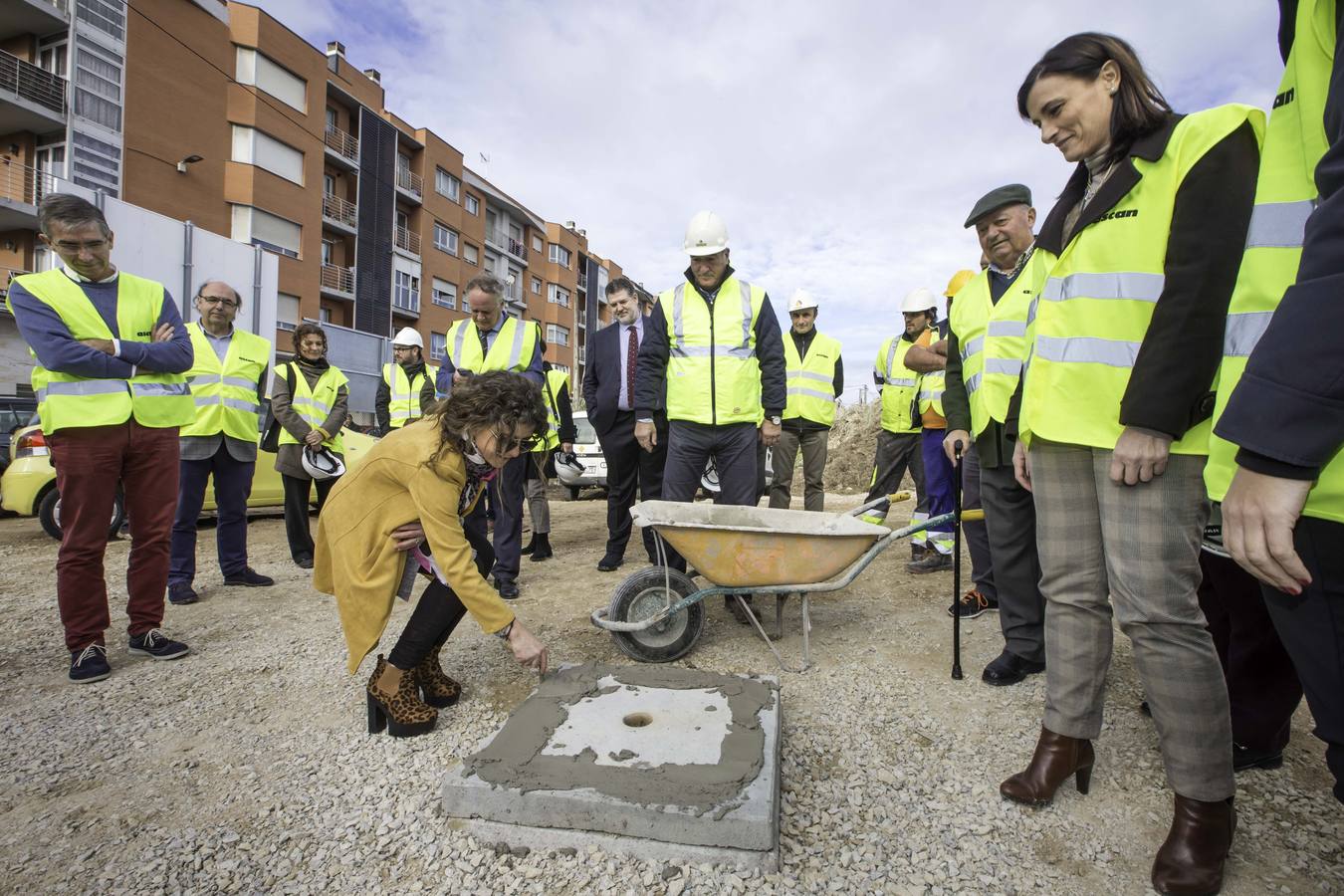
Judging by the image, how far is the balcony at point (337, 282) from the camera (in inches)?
965

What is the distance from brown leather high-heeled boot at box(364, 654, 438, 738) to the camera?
2391 millimetres

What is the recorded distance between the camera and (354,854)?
1.79 meters

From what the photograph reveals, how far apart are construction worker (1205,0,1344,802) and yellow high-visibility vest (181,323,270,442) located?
486 centimetres

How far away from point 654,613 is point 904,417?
3152mm

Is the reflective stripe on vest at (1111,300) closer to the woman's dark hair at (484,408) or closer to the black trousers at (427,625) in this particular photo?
the woman's dark hair at (484,408)

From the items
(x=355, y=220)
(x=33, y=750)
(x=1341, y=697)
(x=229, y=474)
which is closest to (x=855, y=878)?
(x=1341, y=697)

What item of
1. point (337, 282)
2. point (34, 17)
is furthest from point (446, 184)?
point (34, 17)

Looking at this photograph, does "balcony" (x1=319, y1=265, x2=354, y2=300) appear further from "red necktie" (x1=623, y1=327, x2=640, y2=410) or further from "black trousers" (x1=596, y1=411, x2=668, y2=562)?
"black trousers" (x1=596, y1=411, x2=668, y2=562)

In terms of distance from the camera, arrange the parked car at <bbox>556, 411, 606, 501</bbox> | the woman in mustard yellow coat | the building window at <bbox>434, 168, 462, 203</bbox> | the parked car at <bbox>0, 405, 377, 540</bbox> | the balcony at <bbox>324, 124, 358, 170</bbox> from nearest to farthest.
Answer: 1. the woman in mustard yellow coat
2. the parked car at <bbox>0, 405, 377, 540</bbox>
3. the parked car at <bbox>556, 411, 606, 501</bbox>
4. the balcony at <bbox>324, 124, 358, 170</bbox>
5. the building window at <bbox>434, 168, 462, 203</bbox>

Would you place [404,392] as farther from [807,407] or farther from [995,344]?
[995,344]

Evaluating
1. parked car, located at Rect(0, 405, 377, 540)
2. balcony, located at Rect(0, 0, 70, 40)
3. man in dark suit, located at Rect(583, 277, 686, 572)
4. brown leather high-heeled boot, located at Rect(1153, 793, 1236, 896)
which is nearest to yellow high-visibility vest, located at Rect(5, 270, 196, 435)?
man in dark suit, located at Rect(583, 277, 686, 572)

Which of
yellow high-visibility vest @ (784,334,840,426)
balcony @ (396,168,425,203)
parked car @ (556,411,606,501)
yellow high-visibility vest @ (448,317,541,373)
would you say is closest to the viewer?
yellow high-visibility vest @ (448,317,541,373)

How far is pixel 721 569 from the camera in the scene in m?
2.94

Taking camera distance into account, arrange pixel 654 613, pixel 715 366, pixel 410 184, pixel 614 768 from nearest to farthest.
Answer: pixel 614 768 → pixel 654 613 → pixel 715 366 → pixel 410 184
